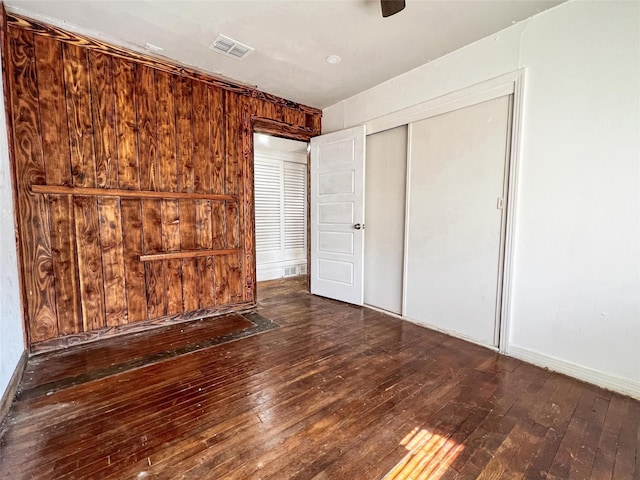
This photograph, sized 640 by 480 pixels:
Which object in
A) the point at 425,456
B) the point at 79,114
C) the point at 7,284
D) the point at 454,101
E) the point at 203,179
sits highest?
the point at 454,101

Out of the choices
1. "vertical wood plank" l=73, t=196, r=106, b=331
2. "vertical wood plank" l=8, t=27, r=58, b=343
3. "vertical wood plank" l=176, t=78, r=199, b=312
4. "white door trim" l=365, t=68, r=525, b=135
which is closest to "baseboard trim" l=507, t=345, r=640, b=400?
"white door trim" l=365, t=68, r=525, b=135

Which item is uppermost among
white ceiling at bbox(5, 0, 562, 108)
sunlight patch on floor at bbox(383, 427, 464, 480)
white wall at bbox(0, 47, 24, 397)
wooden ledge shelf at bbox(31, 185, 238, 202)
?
white ceiling at bbox(5, 0, 562, 108)

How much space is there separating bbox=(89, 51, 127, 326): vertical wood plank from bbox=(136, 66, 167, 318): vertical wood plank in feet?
0.67

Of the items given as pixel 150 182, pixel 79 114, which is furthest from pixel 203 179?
pixel 79 114

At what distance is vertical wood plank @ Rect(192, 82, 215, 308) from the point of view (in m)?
3.05

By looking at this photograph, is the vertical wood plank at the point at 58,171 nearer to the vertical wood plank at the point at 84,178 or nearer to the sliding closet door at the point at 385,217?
the vertical wood plank at the point at 84,178

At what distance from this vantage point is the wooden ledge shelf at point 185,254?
9.28 feet

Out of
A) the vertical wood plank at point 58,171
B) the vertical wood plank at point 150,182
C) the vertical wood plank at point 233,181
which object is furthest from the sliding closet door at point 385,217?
the vertical wood plank at point 58,171

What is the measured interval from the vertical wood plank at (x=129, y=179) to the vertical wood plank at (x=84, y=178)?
0.65 ft

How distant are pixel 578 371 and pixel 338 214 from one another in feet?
8.56

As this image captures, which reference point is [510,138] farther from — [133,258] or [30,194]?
[30,194]

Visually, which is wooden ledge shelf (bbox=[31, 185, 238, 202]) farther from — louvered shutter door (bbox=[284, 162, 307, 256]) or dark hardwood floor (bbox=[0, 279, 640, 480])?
louvered shutter door (bbox=[284, 162, 307, 256])

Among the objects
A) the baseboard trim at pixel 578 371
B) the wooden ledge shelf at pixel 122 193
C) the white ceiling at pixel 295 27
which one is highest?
the white ceiling at pixel 295 27

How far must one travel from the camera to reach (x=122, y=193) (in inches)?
104
